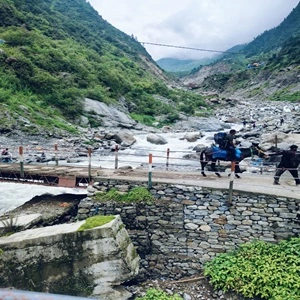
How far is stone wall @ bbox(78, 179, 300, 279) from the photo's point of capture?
851 cm

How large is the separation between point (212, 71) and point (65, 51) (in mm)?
127113

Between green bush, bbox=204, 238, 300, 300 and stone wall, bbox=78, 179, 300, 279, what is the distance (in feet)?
1.04

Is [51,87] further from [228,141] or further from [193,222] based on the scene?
[193,222]

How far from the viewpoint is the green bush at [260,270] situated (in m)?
7.43

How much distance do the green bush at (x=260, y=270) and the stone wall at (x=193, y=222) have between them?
0.32 meters

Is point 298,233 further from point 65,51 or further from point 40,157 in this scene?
point 65,51

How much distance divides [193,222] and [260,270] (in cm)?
223

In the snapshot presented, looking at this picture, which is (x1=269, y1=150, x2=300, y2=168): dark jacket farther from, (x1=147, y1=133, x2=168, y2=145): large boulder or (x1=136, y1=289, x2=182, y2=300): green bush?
(x1=147, y1=133, x2=168, y2=145): large boulder

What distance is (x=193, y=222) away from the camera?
9109 millimetres

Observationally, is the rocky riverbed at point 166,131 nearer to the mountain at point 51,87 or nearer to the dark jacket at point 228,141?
the mountain at point 51,87

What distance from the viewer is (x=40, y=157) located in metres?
17.9

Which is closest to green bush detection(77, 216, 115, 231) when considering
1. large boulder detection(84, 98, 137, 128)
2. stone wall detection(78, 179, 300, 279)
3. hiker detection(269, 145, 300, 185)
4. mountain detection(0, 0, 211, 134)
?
stone wall detection(78, 179, 300, 279)

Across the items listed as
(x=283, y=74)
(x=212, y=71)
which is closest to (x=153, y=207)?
(x=283, y=74)

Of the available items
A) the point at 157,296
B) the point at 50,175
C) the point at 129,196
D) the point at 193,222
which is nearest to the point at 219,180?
the point at 193,222
